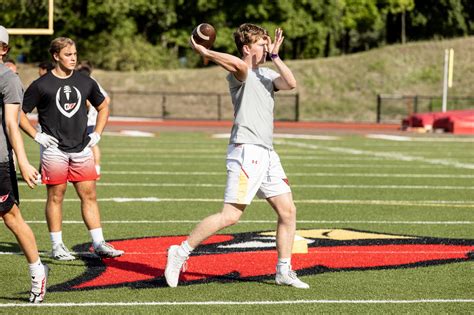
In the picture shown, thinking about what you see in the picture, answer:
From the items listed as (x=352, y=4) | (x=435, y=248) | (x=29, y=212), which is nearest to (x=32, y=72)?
(x=352, y=4)

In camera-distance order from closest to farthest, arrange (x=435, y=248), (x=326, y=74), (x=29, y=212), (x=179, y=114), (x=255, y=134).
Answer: (x=255, y=134), (x=435, y=248), (x=29, y=212), (x=179, y=114), (x=326, y=74)

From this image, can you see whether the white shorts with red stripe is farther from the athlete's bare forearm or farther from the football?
the football

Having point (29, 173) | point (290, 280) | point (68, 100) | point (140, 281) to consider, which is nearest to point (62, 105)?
point (68, 100)

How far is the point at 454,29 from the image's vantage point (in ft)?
249

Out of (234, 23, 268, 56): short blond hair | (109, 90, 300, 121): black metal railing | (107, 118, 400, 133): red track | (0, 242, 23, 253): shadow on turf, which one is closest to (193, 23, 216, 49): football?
(234, 23, 268, 56): short blond hair

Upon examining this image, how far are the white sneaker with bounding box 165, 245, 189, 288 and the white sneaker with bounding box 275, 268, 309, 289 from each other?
0.71 metres

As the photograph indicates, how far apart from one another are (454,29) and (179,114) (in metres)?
33.7

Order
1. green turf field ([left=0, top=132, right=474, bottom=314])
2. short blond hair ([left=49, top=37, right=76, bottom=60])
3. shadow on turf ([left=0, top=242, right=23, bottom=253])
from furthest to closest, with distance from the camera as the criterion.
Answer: shadow on turf ([left=0, top=242, right=23, bottom=253]) → short blond hair ([left=49, top=37, right=76, bottom=60]) → green turf field ([left=0, top=132, right=474, bottom=314])

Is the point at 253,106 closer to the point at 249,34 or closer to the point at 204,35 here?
the point at 249,34

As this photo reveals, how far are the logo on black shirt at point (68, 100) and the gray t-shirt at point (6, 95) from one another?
1.81m

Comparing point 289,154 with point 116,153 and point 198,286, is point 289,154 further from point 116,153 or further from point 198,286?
point 198,286

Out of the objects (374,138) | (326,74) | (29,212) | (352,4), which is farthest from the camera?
(352,4)

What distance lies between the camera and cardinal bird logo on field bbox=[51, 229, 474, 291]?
8.23 metres

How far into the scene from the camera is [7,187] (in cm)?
709
